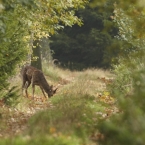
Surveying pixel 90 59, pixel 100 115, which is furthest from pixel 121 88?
pixel 90 59

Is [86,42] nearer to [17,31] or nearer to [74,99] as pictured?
[74,99]

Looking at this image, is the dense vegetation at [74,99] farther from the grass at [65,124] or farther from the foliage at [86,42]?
the foliage at [86,42]

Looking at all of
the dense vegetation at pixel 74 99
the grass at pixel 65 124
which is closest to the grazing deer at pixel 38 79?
the dense vegetation at pixel 74 99

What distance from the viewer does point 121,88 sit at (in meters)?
16.7

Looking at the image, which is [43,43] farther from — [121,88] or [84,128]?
[84,128]

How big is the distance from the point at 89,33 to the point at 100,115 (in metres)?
31.5

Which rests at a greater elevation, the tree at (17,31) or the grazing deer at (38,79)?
the tree at (17,31)

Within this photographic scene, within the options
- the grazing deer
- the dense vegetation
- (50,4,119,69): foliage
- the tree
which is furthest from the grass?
(50,4,119,69): foliage

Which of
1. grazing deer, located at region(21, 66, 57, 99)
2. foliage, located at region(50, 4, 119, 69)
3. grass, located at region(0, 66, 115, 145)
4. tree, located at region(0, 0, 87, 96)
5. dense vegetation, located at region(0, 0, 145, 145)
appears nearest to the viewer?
dense vegetation, located at region(0, 0, 145, 145)

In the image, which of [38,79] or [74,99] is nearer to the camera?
[74,99]

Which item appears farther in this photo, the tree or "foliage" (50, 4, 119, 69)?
"foliage" (50, 4, 119, 69)

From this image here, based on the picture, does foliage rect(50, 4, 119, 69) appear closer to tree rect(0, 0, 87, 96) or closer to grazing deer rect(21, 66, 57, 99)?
grazing deer rect(21, 66, 57, 99)

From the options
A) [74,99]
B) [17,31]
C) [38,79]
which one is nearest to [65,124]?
[74,99]

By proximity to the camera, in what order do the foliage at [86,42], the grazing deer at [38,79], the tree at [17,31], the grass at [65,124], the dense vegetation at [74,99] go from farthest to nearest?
1. the foliage at [86,42]
2. the grazing deer at [38,79]
3. the tree at [17,31]
4. the grass at [65,124]
5. the dense vegetation at [74,99]
